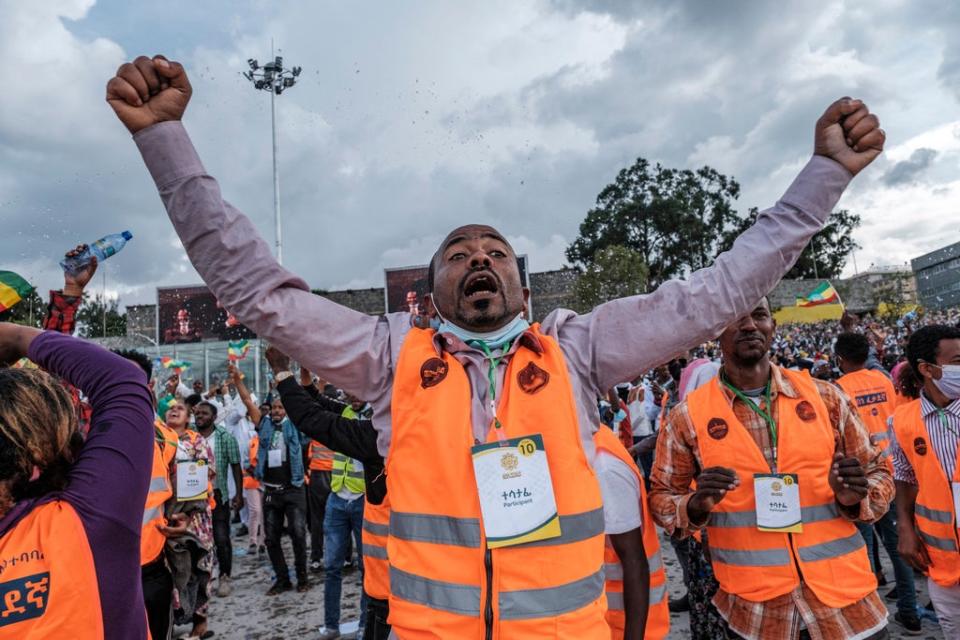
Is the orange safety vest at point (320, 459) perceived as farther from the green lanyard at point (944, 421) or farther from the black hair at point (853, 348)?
the green lanyard at point (944, 421)

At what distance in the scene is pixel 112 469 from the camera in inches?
65.7

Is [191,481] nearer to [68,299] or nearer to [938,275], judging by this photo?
[68,299]

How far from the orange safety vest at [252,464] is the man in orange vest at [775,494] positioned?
7.06 metres

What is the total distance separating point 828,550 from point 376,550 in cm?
252

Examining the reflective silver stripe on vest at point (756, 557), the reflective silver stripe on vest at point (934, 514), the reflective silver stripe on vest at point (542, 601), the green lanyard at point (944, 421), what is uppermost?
the green lanyard at point (944, 421)

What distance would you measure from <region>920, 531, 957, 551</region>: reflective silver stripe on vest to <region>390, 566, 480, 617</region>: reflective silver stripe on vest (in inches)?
130

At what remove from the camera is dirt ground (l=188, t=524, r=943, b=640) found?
17.9 feet

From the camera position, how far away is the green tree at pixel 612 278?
33406mm

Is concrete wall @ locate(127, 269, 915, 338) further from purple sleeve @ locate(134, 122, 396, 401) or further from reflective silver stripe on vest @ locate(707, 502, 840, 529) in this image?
purple sleeve @ locate(134, 122, 396, 401)

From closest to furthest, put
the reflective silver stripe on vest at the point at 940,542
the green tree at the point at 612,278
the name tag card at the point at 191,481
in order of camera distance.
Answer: the reflective silver stripe on vest at the point at 940,542 → the name tag card at the point at 191,481 → the green tree at the point at 612,278

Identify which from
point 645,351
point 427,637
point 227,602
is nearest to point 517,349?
point 645,351

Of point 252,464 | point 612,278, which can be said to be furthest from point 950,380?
point 612,278

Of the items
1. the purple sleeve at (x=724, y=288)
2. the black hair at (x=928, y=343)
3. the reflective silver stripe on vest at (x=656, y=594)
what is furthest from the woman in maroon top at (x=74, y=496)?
the black hair at (x=928, y=343)

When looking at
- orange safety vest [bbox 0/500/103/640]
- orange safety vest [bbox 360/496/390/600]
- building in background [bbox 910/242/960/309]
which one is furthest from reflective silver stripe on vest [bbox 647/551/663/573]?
building in background [bbox 910/242/960/309]
